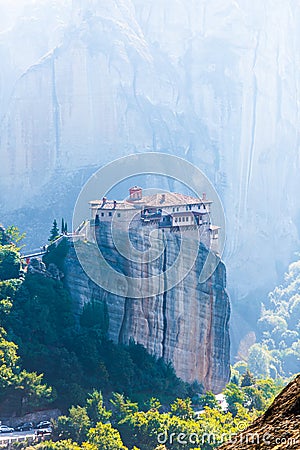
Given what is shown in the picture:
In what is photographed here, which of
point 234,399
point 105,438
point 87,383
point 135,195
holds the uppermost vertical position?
point 135,195

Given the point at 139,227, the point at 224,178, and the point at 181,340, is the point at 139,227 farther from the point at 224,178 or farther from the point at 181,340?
the point at 224,178

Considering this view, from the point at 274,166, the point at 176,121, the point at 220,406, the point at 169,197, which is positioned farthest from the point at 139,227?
the point at 274,166

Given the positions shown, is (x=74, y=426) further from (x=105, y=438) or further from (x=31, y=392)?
(x=31, y=392)

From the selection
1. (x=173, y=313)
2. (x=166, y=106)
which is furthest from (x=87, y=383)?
(x=166, y=106)

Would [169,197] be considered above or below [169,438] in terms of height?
above

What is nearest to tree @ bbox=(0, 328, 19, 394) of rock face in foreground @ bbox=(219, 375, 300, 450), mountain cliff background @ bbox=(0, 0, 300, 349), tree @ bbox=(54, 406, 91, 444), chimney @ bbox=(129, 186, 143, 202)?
tree @ bbox=(54, 406, 91, 444)

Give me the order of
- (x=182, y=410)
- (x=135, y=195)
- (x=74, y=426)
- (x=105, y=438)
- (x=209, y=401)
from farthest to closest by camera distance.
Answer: (x=135, y=195) < (x=209, y=401) < (x=182, y=410) < (x=74, y=426) < (x=105, y=438)

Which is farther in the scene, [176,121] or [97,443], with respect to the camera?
[176,121]
